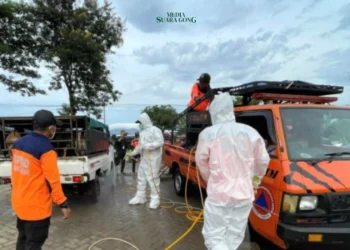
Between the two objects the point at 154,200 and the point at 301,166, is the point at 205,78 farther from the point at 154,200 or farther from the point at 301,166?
the point at 301,166

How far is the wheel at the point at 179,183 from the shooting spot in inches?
271

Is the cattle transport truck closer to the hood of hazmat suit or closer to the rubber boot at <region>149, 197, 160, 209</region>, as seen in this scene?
the rubber boot at <region>149, 197, 160, 209</region>

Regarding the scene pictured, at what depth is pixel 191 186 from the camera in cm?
740

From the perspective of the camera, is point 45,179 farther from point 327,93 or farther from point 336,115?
point 327,93

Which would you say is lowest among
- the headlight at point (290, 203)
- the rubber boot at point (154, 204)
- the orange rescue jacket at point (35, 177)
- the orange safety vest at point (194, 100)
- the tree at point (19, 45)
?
the rubber boot at point (154, 204)

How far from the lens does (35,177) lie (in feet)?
9.38

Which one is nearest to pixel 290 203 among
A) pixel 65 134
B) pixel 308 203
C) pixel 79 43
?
pixel 308 203

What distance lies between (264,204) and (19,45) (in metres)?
16.1

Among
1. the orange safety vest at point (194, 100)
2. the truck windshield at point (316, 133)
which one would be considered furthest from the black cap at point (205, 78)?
the truck windshield at point (316, 133)

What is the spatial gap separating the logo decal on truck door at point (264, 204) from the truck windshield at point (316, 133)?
49cm

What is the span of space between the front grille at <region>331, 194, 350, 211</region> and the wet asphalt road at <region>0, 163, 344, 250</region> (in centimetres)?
116

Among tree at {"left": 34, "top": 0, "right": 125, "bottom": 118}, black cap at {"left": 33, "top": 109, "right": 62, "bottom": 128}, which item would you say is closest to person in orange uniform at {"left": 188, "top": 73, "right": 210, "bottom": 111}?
black cap at {"left": 33, "top": 109, "right": 62, "bottom": 128}

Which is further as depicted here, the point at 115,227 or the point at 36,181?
the point at 115,227

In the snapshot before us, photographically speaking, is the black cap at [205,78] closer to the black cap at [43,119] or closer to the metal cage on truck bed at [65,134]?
the metal cage on truck bed at [65,134]
